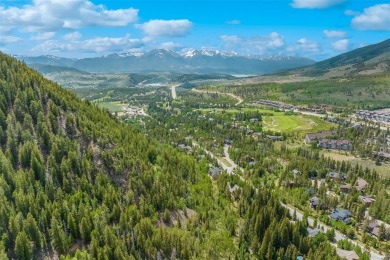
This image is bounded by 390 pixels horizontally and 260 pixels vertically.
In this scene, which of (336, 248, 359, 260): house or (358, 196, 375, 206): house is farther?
(358, 196, 375, 206): house

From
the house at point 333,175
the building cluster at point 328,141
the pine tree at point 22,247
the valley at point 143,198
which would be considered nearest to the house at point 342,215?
the valley at point 143,198

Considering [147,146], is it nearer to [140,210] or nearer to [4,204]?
[140,210]

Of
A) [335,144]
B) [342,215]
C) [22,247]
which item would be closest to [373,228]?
→ [342,215]

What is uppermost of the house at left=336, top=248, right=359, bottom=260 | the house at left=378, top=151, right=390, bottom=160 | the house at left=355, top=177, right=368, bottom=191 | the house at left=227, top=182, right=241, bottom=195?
the house at left=378, top=151, right=390, bottom=160

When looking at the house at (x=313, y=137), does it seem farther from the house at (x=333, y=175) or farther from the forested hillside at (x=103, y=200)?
the forested hillside at (x=103, y=200)

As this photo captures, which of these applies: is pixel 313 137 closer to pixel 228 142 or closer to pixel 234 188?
pixel 228 142

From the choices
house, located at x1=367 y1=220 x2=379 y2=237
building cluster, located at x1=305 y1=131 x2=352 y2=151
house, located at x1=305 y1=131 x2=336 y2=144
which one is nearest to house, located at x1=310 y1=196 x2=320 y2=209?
house, located at x1=367 y1=220 x2=379 y2=237

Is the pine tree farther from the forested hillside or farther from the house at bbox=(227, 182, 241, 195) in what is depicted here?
the house at bbox=(227, 182, 241, 195)
